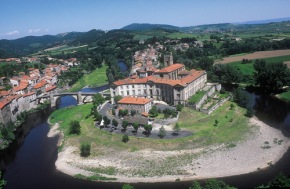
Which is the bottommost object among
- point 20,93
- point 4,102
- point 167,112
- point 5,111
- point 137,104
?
point 167,112

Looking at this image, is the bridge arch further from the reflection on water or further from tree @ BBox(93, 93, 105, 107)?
the reflection on water

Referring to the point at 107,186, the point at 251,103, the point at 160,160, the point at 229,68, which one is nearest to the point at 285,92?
the point at 251,103

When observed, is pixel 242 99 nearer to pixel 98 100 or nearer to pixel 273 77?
pixel 273 77

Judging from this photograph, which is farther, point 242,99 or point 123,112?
point 242,99

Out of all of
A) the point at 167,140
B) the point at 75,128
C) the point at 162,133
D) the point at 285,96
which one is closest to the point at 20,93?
the point at 75,128

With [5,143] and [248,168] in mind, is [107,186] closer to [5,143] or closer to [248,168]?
[248,168]

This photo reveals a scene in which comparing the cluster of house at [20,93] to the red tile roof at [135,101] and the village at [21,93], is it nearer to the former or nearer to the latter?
the village at [21,93]
